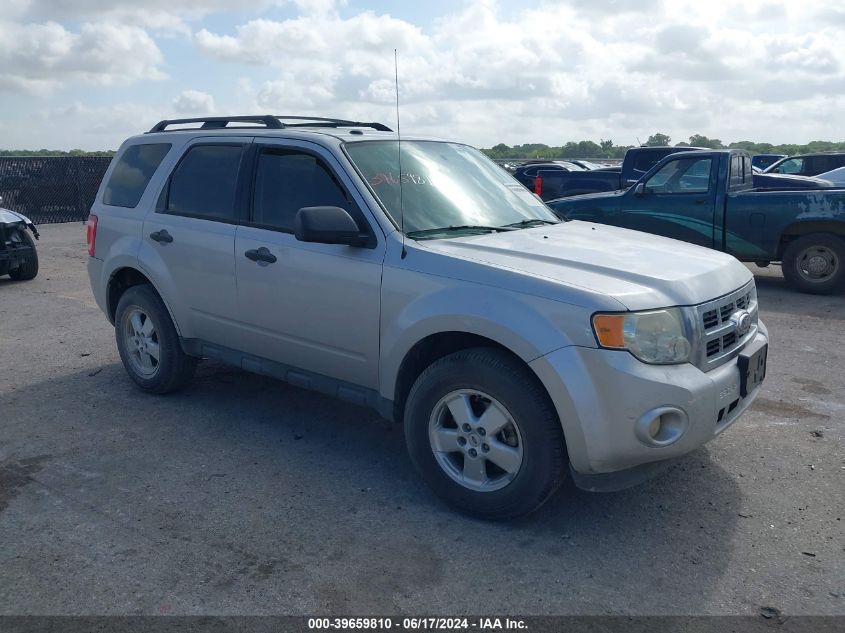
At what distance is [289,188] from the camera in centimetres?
491

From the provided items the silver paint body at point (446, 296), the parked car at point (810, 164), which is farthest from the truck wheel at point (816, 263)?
the parked car at point (810, 164)

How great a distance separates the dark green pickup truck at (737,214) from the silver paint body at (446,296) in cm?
559

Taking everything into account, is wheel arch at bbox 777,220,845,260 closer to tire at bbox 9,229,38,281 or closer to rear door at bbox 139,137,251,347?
rear door at bbox 139,137,251,347

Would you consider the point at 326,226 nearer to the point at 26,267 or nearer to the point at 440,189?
the point at 440,189

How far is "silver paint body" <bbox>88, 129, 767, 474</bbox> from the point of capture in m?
3.58

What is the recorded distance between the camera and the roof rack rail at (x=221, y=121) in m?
5.34

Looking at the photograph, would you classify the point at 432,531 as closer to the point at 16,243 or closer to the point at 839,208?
the point at 839,208

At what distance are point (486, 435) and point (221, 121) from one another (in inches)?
123

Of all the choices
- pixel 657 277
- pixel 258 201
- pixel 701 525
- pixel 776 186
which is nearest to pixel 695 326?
pixel 657 277

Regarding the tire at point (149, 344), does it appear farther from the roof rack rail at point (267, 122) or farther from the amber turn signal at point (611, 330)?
the amber turn signal at point (611, 330)

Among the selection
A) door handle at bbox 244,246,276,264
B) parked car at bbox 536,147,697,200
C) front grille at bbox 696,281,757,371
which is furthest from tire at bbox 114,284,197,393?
parked car at bbox 536,147,697,200

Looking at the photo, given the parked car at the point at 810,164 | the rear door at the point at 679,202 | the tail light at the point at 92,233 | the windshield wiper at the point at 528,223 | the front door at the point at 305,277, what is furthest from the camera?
the parked car at the point at 810,164

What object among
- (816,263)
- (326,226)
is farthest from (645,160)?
(326,226)

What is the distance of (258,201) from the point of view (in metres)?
5.03
